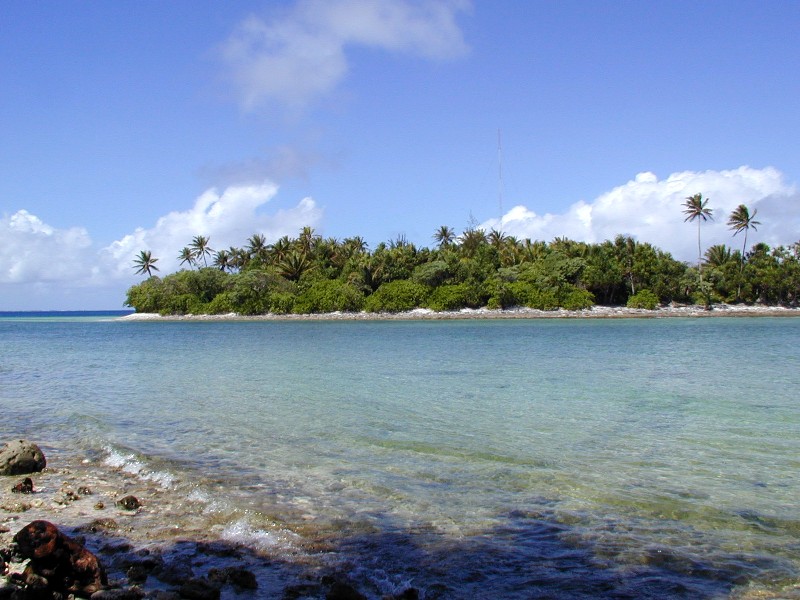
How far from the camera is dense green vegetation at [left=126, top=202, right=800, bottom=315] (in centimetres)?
8288

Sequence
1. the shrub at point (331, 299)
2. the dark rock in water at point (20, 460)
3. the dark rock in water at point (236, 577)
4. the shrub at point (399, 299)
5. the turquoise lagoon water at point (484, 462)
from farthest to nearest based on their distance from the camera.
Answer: the shrub at point (331, 299), the shrub at point (399, 299), the dark rock in water at point (20, 460), the turquoise lagoon water at point (484, 462), the dark rock in water at point (236, 577)

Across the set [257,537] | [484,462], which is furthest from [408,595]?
[484,462]

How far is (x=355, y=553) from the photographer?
6289mm

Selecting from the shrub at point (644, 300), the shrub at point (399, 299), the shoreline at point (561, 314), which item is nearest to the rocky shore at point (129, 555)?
the shoreline at point (561, 314)

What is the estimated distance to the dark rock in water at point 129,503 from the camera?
774 cm

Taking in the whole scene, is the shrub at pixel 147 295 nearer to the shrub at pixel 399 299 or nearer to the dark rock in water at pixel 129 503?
the shrub at pixel 399 299

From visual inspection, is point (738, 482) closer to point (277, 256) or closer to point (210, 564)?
point (210, 564)

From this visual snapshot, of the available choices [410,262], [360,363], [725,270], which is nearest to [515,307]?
[410,262]

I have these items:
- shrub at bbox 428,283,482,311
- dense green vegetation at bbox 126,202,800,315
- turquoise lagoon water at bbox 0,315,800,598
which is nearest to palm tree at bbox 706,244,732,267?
dense green vegetation at bbox 126,202,800,315

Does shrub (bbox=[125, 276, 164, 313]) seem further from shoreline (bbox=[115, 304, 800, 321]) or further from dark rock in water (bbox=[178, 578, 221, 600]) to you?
dark rock in water (bbox=[178, 578, 221, 600])

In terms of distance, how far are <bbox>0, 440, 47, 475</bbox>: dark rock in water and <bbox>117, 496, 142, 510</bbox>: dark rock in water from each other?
262cm

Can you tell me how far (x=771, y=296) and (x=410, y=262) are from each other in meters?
52.3

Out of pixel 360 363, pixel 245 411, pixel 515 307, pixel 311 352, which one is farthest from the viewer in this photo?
pixel 515 307

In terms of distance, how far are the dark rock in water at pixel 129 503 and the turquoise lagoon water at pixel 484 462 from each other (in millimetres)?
781
